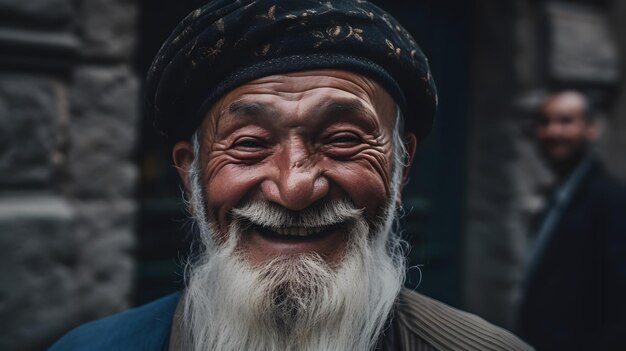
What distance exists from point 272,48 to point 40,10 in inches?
62.7

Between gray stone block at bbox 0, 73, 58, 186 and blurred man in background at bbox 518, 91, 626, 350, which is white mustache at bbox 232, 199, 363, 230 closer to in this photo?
gray stone block at bbox 0, 73, 58, 186

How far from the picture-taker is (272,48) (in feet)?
4.44

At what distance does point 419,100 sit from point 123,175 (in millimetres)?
1681

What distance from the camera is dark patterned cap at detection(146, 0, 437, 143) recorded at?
1.35 meters

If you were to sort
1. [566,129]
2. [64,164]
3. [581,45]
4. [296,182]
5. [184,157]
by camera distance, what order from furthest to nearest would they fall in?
[581,45]
[566,129]
[64,164]
[184,157]
[296,182]

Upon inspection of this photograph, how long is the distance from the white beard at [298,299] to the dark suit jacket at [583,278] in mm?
1937

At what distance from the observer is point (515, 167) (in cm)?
415

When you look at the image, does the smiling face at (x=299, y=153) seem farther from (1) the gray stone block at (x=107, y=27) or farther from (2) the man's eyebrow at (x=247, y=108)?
(1) the gray stone block at (x=107, y=27)

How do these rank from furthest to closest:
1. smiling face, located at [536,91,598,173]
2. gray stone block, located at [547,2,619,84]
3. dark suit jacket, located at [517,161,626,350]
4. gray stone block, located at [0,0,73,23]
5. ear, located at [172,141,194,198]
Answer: gray stone block, located at [547,2,619,84] < smiling face, located at [536,91,598,173] < dark suit jacket, located at [517,161,626,350] < gray stone block, located at [0,0,73,23] < ear, located at [172,141,194,198]

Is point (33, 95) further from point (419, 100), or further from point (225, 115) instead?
point (419, 100)

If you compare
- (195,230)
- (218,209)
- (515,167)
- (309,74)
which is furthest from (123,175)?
(515,167)

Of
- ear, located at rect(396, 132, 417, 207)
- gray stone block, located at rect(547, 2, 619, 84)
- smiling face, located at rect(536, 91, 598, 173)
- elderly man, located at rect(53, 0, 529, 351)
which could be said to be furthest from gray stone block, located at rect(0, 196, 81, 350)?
gray stone block, located at rect(547, 2, 619, 84)

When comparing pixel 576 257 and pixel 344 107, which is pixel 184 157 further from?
pixel 576 257

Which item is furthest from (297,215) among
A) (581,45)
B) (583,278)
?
(581,45)
